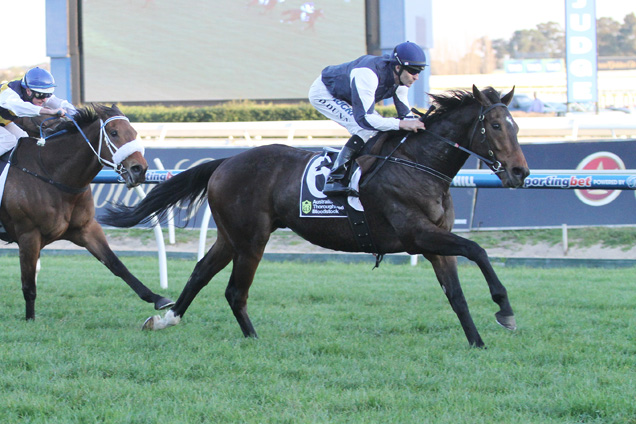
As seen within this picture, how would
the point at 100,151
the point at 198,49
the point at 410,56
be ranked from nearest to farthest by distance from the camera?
the point at 410,56 < the point at 100,151 < the point at 198,49

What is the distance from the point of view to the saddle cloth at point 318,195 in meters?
4.90

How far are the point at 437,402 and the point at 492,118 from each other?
1.82 metres

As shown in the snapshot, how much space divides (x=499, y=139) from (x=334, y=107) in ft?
4.09

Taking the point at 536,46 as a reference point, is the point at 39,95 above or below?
below

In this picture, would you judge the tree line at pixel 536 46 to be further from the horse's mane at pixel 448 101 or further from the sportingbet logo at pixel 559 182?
the horse's mane at pixel 448 101

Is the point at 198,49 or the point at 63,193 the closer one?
the point at 63,193

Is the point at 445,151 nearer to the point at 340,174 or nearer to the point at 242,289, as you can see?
the point at 340,174

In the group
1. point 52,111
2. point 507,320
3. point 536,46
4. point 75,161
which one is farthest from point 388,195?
point 536,46

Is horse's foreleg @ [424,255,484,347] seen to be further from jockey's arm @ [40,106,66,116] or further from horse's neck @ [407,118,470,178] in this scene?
jockey's arm @ [40,106,66,116]

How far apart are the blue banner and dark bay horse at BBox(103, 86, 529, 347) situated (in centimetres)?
1698

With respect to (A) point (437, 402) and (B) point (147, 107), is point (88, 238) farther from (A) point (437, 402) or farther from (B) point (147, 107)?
(B) point (147, 107)

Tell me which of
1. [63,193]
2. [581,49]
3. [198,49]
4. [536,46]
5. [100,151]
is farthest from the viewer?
[536,46]

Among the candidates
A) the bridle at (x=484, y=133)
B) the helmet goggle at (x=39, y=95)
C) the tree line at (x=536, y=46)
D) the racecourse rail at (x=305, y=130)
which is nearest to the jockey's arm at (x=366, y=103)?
the bridle at (x=484, y=133)

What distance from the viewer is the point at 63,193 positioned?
5652 millimetres
